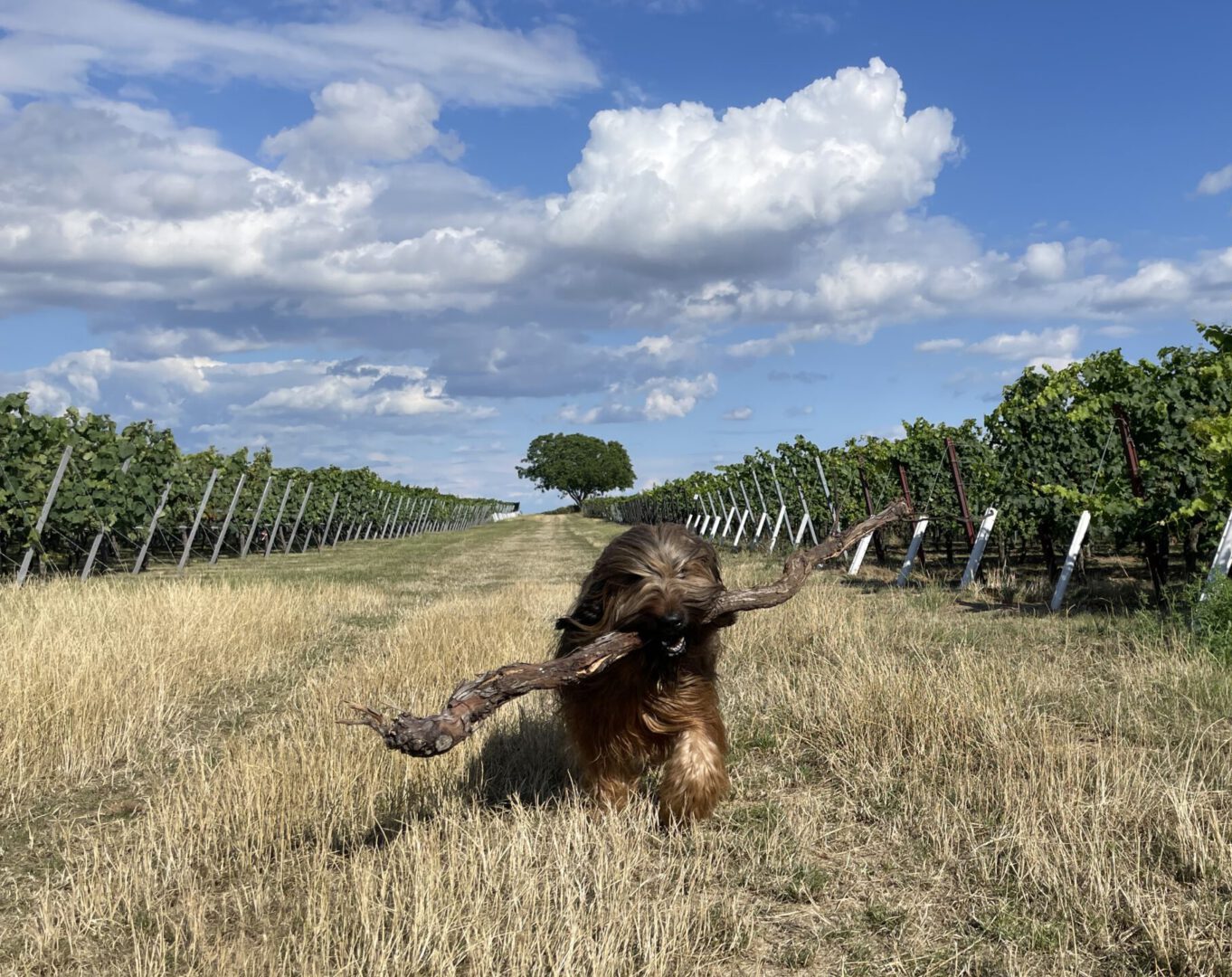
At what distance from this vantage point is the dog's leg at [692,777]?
14.3 ft

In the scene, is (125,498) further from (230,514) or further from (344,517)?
(344,517)

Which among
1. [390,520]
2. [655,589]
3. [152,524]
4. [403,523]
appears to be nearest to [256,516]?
[152,524]

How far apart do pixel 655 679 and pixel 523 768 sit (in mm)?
Answer: 1403

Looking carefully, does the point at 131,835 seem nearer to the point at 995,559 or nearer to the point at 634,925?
the point at 634,925

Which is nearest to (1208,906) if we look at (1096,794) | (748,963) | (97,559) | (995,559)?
(1096,794)

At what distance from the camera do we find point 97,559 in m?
22.5

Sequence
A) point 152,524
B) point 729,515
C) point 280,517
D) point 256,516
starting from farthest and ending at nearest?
point 729,515 < point 280,517 < point 256,516 < point 152,524

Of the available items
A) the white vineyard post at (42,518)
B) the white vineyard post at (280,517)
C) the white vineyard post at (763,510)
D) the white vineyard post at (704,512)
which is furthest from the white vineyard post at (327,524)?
the white vineyard post at (42,518)

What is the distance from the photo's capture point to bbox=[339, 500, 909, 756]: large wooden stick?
3234mm

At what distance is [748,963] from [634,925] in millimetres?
371

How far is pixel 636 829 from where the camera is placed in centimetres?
432

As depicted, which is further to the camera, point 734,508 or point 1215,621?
point 734,508

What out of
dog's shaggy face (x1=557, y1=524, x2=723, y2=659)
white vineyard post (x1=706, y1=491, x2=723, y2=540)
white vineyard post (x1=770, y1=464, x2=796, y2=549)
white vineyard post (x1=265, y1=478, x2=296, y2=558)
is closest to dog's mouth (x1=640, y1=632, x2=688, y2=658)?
dog's shaggy face (x1=557, y1=524, x2=723, y2=659)

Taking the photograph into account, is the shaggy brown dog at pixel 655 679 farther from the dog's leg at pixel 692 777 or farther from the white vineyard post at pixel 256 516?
the white vineyard post at pixel 256 516
